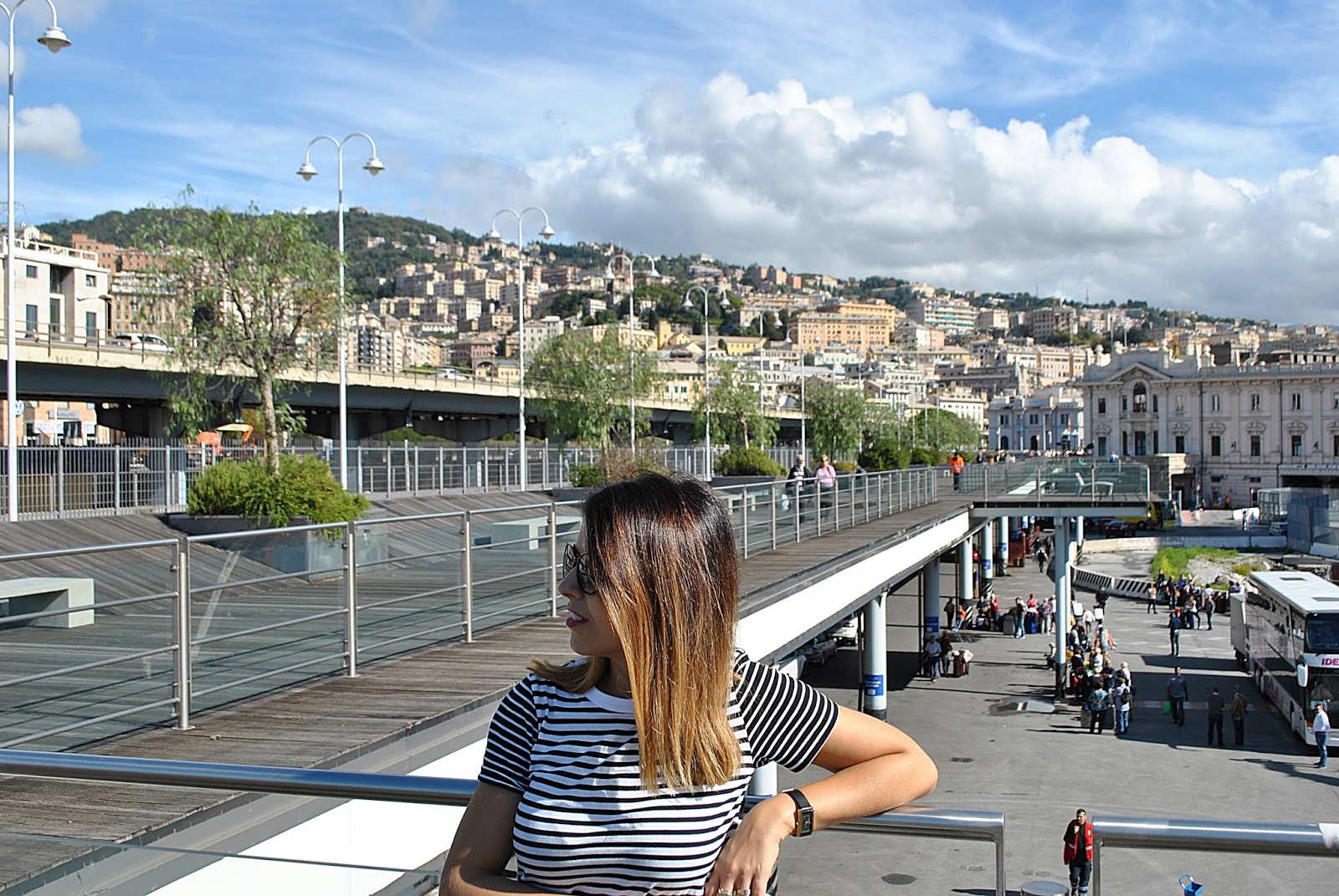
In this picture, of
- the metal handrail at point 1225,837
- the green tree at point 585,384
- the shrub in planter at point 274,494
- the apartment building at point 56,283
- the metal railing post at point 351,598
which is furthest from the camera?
the apartment building at point 56,283

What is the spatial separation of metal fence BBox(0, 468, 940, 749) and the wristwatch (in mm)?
2950

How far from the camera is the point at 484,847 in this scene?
7.40 ft

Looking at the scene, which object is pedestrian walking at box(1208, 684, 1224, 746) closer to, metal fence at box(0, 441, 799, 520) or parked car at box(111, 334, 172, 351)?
metal fence at box(0, 441, 799, 520)

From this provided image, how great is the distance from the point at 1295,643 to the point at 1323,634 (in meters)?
1.22

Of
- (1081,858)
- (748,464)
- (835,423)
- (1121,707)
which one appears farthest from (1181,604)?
(1081,858)

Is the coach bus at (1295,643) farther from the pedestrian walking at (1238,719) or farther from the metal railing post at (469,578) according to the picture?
the metal railing post at (469,578)

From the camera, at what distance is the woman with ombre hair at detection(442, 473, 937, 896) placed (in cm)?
219

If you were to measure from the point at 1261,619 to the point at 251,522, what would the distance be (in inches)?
974

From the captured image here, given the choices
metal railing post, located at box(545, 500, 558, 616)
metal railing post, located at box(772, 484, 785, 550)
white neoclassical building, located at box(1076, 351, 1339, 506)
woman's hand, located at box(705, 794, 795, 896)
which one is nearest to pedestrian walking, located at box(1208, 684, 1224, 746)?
metal railing post, located at box(772, 484, 785, 550)

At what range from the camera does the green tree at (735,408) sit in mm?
60969

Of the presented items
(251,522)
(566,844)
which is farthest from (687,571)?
(251,522)

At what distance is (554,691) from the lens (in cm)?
230

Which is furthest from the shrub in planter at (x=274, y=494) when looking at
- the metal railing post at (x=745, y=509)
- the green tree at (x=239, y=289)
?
the metal railing post at (x=745, y=509)

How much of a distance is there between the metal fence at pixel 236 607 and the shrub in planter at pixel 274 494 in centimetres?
735
